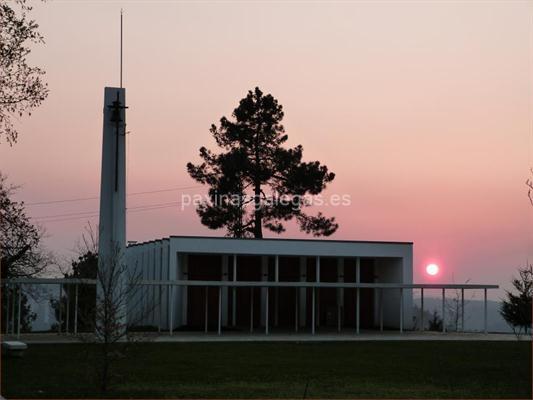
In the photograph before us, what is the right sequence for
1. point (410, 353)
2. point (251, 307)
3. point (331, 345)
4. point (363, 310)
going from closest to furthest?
1. point (410, 353)
2. point (331, 345)
3. point (251, 307)
4. point (363, 310)

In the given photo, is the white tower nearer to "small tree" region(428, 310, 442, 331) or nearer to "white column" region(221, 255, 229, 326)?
"white column" region(221, 255, 229, 326)

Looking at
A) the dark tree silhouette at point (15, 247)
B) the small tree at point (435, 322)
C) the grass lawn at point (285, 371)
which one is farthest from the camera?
the small tree at point (435, 322)

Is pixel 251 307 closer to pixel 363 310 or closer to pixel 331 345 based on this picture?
pixel 363 310

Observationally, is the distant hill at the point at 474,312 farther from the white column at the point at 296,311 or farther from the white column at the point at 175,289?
the white column at the point at 175,289

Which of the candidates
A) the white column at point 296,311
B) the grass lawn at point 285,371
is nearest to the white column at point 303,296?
the white column at point 296,311

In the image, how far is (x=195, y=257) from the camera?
155 feet

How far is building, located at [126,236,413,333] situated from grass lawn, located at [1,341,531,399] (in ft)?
38.9

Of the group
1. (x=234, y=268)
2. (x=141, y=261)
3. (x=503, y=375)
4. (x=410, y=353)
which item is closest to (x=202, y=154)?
(x=141, y=261)

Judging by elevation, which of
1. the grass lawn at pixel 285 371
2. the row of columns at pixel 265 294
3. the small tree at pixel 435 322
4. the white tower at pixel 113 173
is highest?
the white tower at pixel 113 173

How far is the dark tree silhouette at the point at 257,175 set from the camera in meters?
55.3

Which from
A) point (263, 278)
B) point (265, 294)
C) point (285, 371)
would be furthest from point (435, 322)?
point (285, 371)

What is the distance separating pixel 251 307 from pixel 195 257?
163 inches

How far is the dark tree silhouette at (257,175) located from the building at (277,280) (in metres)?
6.71

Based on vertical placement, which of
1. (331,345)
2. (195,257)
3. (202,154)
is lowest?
(331,345)
